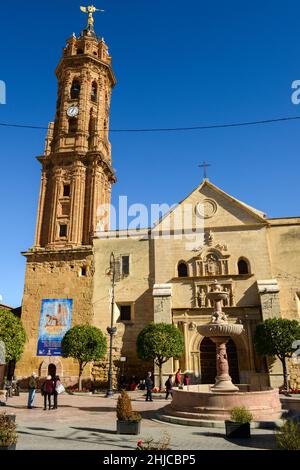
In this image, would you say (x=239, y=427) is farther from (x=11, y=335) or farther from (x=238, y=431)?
(x=11, y=335)

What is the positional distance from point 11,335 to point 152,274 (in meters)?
11.6

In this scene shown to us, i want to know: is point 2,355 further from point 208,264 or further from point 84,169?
point 84,169

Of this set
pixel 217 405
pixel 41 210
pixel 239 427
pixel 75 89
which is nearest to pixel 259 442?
pixel 239 427

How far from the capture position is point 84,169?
117ft

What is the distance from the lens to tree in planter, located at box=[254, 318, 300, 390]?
925 inches

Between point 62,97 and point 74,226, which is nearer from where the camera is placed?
point 74,226

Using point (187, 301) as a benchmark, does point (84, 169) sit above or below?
above

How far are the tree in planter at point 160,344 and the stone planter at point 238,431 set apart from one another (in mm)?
14965

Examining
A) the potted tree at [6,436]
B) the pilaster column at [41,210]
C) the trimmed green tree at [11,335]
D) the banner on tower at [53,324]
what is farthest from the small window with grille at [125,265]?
the potted tree at [6,436]

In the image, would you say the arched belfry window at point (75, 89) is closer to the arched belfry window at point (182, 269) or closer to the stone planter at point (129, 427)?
the arched belfry window at point (182, 269)

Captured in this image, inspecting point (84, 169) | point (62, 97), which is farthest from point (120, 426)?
point (62, 97)

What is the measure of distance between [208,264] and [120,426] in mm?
20545

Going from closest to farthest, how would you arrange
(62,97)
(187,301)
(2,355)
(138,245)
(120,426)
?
1. (120,426)
2. (2,355)
3. (187,301)
4. (138,245)
5. (62,97)

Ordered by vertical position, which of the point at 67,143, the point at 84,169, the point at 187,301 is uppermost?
the point at 67,143
